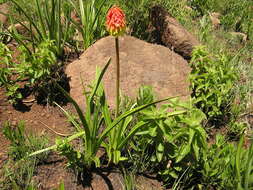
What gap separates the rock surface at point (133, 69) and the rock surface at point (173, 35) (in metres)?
0.38

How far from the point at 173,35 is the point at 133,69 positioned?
0.92 metres

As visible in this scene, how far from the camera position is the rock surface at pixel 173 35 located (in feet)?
11.6

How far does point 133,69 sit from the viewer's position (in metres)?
3.00

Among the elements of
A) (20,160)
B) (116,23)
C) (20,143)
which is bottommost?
(20,160)

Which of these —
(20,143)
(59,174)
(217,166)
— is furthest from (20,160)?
(217,166)

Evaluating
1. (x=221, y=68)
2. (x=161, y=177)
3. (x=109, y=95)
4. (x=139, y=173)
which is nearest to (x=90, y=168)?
(x=139, y=173)

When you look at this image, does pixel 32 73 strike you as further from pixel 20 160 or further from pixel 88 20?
pixel 88 20

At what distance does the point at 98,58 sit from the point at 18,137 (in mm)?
1283

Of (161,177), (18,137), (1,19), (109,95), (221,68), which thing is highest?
(1,19)

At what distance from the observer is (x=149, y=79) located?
293cm

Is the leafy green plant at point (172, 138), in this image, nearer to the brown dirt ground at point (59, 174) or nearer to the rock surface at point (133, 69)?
the brown dirt ground at point (59, 174)

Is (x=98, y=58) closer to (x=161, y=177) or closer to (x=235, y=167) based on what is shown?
(x=161, y=177)

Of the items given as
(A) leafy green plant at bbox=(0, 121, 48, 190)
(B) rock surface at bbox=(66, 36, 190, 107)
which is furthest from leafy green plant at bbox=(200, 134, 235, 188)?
(A) leafy green plant at bbox=(0, 121, 48, 190)

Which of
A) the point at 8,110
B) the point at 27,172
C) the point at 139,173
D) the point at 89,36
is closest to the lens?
the point at 27,172
